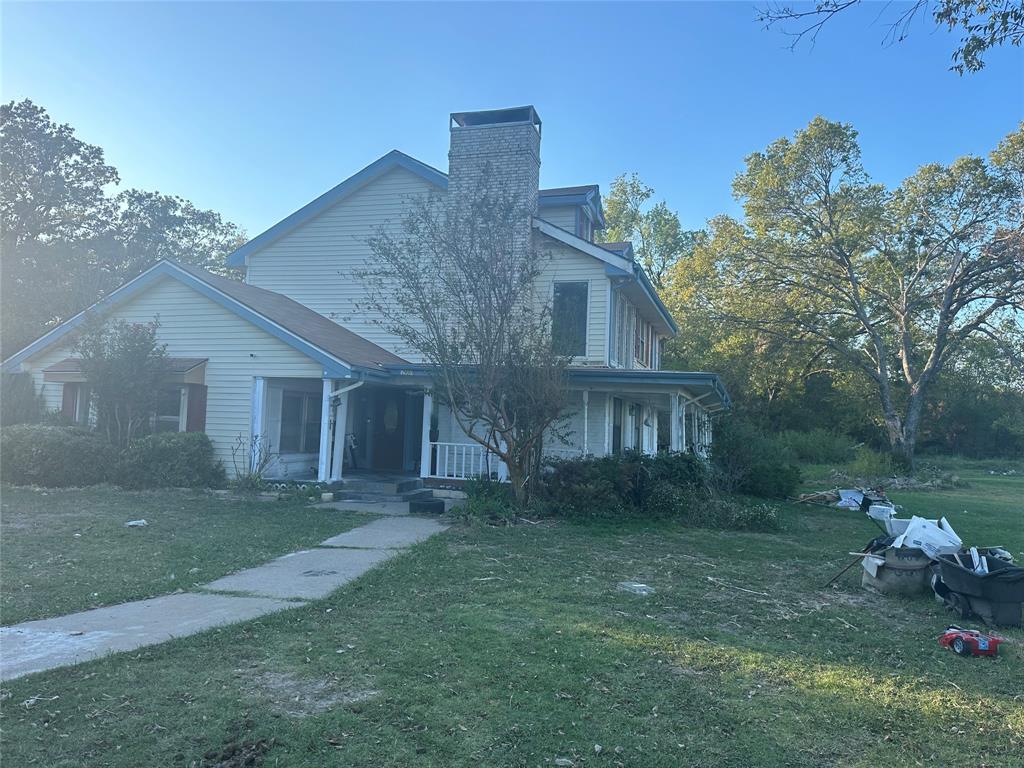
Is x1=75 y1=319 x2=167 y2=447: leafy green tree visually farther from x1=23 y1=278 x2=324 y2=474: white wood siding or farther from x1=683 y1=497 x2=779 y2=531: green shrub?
x1=683 y1=497 x2=779 y2=531: green shrub

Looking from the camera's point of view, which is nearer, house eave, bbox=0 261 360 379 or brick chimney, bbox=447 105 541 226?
house eave, bbox=0 261 360 379

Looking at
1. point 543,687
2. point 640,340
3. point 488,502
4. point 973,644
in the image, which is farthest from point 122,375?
point 973,644

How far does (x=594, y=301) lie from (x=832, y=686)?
11.9 m

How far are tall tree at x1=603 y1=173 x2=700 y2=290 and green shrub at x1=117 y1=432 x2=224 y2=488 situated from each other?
114 feet

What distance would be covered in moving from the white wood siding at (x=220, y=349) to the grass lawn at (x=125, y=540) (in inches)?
86.7

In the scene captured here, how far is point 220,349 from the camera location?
1541 cm

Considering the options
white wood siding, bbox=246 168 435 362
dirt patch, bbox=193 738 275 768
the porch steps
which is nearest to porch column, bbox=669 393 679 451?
the porch steps

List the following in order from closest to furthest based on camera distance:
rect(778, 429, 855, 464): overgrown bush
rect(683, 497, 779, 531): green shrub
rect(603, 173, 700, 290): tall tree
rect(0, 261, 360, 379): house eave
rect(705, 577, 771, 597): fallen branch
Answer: rect(705, 577, 771, 597): fallen branch, rect(683, 497, 779, 531): green shrub, rect(0, 261, 360, 379): house eave, rect(778, 429, 855, 464): overgrown bush, rect(603, 173, 700, 290): tall tree

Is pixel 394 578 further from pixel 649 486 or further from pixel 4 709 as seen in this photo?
pixel 649 486

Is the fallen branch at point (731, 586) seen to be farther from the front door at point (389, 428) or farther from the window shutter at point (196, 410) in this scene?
the window shutter at point (196, 410)

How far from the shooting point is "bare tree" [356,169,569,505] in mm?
11617

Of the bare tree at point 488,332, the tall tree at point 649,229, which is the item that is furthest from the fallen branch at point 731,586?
the tall tree at point 649,229

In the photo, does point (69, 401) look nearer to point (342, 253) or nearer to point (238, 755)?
point (342, 253)

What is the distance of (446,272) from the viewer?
1202 cm
